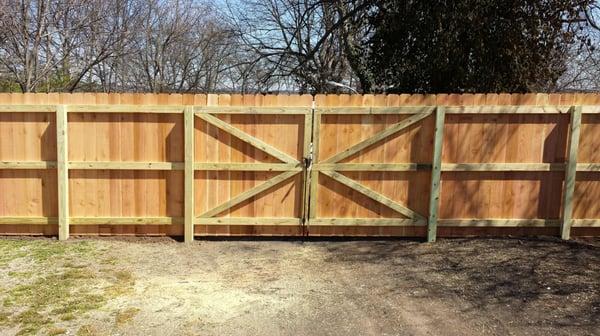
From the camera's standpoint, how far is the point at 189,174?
21.3 feet

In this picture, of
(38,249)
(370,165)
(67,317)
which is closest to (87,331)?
(67,317)

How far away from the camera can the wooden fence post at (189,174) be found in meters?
6.38

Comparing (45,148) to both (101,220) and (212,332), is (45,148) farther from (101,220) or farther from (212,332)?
(212,332)

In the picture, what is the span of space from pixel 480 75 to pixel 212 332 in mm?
8388

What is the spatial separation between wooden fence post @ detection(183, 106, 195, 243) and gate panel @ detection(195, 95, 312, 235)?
0.30 feet

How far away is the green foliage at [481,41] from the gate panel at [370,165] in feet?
13.6

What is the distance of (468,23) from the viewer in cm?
975

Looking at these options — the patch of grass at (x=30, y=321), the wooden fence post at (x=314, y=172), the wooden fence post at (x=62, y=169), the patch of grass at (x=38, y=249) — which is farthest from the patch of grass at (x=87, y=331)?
the wooden fence post at (x=314, y=172)

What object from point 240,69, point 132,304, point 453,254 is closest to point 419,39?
point 453,254

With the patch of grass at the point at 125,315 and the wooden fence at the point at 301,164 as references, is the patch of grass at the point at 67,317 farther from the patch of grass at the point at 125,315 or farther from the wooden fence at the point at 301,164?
the wooden fence at the point at 301,164

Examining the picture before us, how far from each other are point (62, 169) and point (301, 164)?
315 centimetres

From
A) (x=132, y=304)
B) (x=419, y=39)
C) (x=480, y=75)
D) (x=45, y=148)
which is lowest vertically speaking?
(x=132, y=304)

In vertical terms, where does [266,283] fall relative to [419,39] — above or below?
below

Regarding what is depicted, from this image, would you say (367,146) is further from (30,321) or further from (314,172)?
(30,321)
